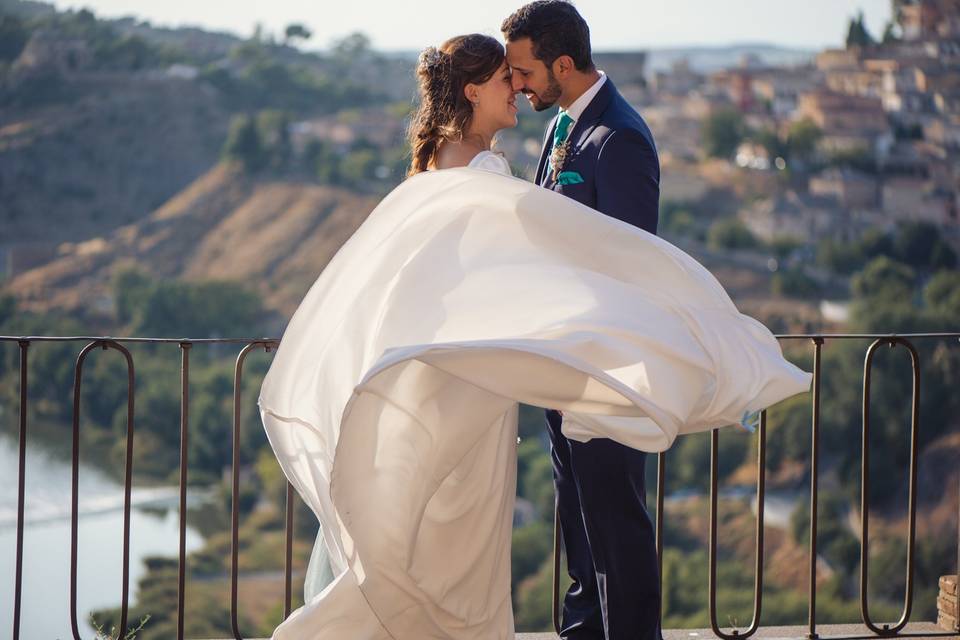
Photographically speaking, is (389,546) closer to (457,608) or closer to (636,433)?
(457,608)

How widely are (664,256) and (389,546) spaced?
64 cm

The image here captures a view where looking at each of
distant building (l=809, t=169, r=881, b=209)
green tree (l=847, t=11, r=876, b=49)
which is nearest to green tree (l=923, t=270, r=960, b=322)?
distant building (l=809, t=169, r=881, b=209)

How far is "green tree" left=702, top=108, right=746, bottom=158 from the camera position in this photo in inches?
2469

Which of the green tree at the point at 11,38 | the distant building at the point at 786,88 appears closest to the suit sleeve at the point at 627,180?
the green tree at the point at 11,38

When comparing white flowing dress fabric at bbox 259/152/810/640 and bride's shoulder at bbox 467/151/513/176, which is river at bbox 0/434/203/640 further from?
bride's shoulder at bbox 467/151/513/176

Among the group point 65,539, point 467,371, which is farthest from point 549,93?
point 65,539

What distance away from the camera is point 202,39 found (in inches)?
3066

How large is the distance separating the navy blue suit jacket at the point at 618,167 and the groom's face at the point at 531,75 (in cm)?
11

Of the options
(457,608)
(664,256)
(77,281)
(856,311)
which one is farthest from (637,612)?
(77,281)

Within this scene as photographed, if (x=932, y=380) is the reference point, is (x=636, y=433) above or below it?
above

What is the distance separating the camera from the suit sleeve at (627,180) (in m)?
2.12

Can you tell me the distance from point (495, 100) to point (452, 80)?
86 mm

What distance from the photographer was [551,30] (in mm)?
2229

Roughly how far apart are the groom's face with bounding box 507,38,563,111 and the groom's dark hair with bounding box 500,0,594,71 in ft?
0.03
